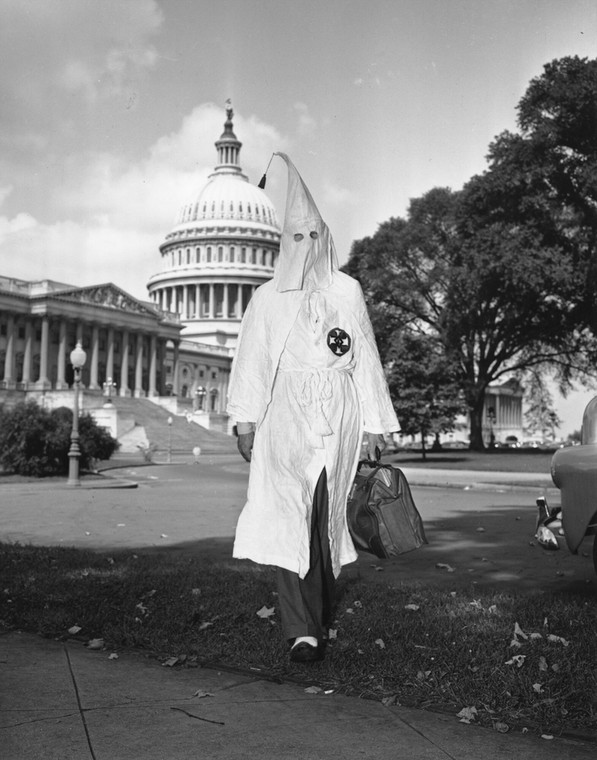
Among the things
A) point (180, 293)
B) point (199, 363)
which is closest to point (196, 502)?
point (199, 363)

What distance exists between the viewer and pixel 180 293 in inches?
5094

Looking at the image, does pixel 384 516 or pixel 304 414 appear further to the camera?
pixel 304 414

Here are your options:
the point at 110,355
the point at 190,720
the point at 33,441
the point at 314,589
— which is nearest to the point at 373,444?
the point at 314,589

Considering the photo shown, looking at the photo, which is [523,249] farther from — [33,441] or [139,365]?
[139,365]

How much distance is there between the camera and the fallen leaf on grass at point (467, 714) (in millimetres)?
3725

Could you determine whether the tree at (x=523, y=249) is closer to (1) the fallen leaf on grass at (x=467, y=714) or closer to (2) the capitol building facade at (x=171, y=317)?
(1) the fallen leaf on grass at (x=467, y=714)

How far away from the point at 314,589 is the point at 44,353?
9074cm

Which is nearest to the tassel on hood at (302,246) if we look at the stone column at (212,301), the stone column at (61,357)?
the stone column at (61,357)

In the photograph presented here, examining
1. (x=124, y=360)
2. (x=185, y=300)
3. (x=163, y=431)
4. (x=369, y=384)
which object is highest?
(x=185, y=300)

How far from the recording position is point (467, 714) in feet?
12.3

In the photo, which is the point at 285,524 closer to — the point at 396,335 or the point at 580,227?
the point at 580,227

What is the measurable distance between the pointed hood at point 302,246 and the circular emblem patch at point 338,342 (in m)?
0.31

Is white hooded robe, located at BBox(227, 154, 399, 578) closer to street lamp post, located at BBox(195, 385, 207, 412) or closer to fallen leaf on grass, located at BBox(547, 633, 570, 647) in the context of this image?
fallen leaf on grass, located at BBox(547, 633, 570, 647)

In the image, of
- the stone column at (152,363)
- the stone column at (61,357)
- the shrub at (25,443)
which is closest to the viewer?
the shrub at (25,443)
